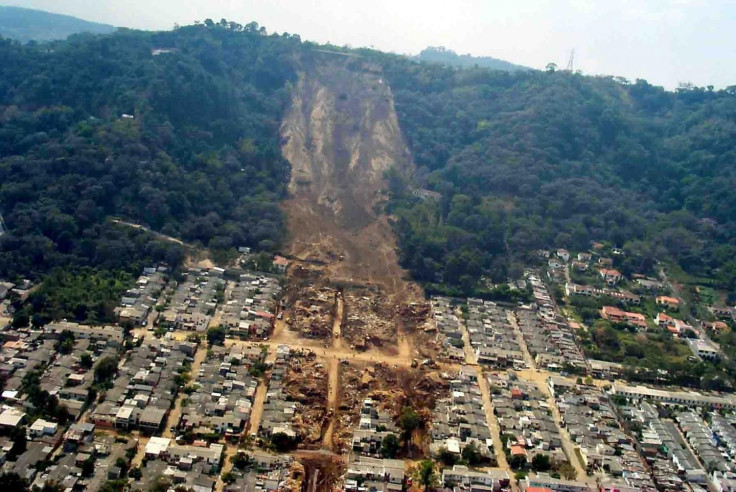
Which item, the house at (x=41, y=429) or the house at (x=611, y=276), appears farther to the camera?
the house at (x=611, y=276)

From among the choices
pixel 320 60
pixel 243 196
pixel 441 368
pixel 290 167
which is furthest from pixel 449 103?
pixel 441 368

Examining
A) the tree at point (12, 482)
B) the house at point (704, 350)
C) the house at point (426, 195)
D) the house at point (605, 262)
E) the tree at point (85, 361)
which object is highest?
the house at point (426, 195)

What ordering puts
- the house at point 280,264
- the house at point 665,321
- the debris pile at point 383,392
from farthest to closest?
the house at point 280,264, the house at point 665,321, the debris pile at point 383,392

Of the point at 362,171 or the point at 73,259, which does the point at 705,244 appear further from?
the point at 73,259

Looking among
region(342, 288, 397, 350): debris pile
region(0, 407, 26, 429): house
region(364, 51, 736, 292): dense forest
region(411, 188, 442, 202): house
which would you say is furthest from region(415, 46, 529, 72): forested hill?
region(0, 407, 26, 429): house

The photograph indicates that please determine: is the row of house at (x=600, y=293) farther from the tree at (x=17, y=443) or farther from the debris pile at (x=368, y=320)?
the tree at (x=17, y=443)

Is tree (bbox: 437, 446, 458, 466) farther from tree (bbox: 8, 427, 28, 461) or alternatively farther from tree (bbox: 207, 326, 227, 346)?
tree (bbox: 8, 427, 28, 461)

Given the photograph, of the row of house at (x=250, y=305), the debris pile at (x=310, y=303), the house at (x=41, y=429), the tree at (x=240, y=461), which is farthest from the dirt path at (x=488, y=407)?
the house at (x=41, y=429)
